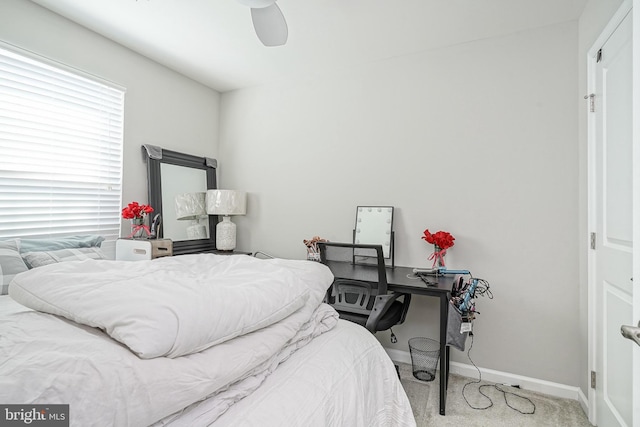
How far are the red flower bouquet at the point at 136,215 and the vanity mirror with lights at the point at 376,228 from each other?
177cm

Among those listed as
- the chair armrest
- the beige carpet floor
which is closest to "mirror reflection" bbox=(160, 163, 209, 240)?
the chair armrest

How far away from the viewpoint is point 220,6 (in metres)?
2.21

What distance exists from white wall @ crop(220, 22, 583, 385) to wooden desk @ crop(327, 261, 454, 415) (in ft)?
1.25

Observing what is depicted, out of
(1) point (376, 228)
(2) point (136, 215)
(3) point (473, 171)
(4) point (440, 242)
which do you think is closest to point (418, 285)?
(4) point (440, 242)

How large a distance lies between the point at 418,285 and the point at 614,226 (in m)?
1.06

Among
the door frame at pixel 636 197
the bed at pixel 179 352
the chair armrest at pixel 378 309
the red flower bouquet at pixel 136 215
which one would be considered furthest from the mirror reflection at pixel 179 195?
the door frame at pixel 636 197

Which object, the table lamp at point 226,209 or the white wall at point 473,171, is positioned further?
the table lamp at point 226,209

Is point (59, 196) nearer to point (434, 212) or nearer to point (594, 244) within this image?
point (434, 212)

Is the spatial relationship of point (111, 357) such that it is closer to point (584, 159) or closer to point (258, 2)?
point (258, 2)

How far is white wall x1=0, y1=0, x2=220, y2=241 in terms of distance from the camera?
224 centimetres

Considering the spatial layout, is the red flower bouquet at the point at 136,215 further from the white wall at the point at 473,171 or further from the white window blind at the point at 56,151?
the white wall at the point at 473,171

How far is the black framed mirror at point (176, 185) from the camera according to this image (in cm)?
302

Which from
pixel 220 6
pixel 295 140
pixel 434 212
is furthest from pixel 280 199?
pixel 220 6

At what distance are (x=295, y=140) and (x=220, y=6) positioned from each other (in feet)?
4.47
